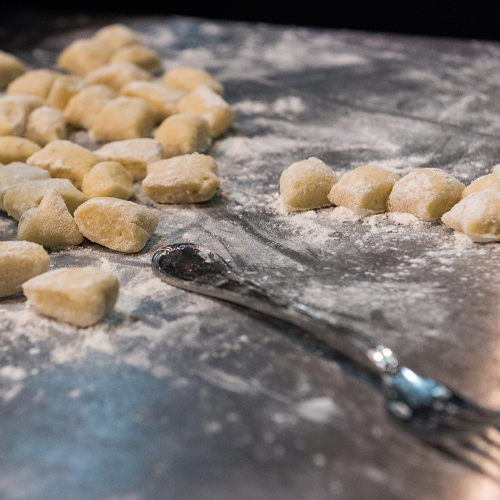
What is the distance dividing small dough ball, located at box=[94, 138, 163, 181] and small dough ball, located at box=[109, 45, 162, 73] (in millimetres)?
854

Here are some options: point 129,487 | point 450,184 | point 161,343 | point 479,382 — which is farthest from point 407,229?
point 129,487

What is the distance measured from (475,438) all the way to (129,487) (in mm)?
445

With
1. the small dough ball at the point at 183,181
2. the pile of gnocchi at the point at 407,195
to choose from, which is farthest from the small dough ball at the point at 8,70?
the pile of gnocchi at the point at 407,195

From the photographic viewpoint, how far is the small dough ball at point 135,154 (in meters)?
1.33

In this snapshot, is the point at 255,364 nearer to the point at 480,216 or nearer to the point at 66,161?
the point at 480,216

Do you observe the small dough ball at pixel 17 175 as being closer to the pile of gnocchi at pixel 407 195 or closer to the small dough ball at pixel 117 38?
the pile of gnocchi at pixel 407 195

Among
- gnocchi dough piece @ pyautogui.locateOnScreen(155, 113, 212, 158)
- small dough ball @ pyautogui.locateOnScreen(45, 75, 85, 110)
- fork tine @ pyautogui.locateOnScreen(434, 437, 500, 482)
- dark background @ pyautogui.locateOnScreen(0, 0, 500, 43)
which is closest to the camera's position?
fork tine @ pyautogui.locateOnScreen(434, 437, 500, 482)

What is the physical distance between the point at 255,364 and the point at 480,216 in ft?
1.82

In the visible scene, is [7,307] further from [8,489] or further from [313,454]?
[313,454]

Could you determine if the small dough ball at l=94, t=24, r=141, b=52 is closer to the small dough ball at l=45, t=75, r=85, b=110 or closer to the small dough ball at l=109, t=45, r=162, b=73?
the small dough ball at l=109, t=45, r=162, b=73

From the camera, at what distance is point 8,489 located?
61cm

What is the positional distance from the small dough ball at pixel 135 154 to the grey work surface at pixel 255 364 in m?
0.11

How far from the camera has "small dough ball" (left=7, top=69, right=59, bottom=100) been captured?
1788 mm

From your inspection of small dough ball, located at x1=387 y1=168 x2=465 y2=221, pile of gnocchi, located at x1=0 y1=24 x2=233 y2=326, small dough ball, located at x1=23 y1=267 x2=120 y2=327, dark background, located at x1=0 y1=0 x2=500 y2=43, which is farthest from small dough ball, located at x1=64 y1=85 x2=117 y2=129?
dark background, located at x1=0 y1=0 x2=500 y2=43
